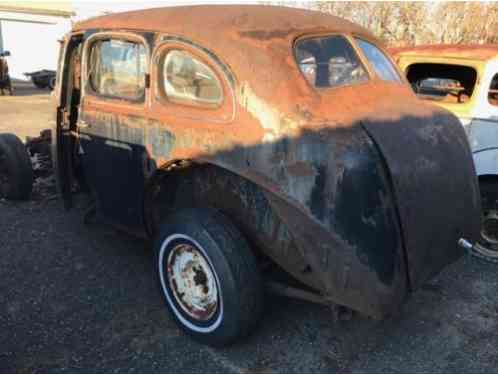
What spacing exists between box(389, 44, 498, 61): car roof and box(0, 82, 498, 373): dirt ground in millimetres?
2049

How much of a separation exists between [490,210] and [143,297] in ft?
10.8

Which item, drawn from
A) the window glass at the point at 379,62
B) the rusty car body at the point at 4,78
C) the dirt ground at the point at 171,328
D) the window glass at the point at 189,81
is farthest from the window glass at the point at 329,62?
the rusty car body at the point at 4,78

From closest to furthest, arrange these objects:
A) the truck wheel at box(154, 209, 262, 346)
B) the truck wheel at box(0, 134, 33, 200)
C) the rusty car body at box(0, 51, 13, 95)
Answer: the truck wheel at box(154, 209, 262, 346), the truck wheel at box(0, 134, 33, 200), the rusty car body at box(0, 51, 13, 95)

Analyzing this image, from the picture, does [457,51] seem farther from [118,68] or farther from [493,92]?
[118,68]

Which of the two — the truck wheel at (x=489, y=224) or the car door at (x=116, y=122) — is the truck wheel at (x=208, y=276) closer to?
the car door at (x=116, y=122)

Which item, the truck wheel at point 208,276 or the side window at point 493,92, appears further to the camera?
the side window at point 493,92

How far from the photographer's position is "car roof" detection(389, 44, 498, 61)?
4.54 m

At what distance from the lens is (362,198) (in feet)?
8.11

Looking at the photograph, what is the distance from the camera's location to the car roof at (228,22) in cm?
295

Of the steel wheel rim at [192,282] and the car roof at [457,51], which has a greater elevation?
the car roof at [457,51]

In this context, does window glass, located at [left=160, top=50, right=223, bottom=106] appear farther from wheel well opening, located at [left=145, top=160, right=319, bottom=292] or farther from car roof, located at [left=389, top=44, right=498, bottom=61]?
car roof, located at [left=389, top=44, right=498, bottom=61]

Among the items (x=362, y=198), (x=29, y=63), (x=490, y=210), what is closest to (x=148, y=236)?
(x=362, y=198)

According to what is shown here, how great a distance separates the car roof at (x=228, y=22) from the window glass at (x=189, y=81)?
163 mm

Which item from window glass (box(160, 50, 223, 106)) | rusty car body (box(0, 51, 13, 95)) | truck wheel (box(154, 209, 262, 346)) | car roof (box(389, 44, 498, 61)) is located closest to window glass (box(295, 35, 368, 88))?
window glass (box(160, 50, 223, 106))
